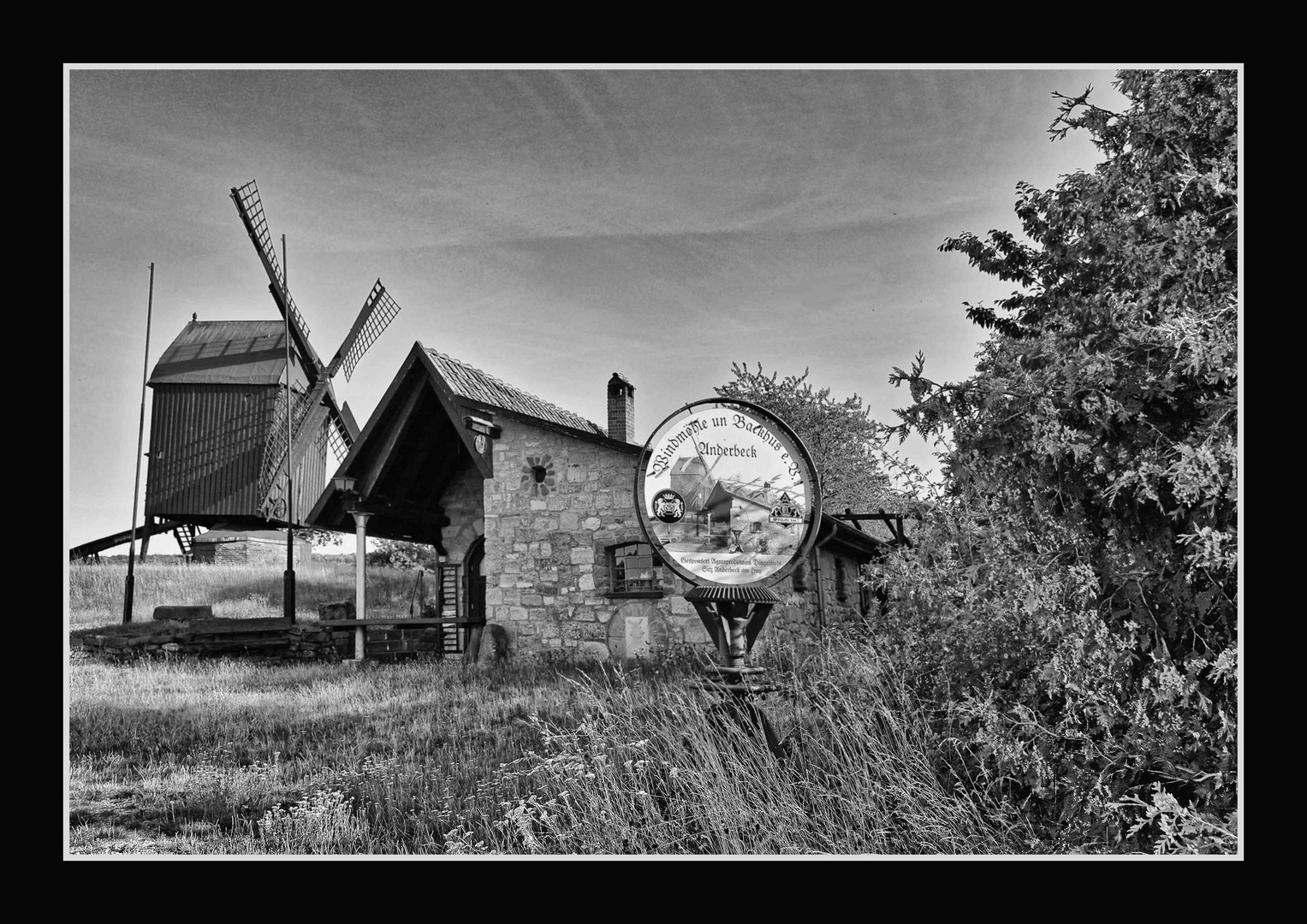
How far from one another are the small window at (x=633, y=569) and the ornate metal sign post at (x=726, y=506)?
5.44 metres

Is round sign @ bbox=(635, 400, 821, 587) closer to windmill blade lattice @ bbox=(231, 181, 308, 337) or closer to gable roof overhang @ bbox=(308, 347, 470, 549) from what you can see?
windmill blade lattice @ bbox=(231, 181, 308, 337)

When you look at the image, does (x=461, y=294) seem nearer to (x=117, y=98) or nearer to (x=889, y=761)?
(x=117, y=98)

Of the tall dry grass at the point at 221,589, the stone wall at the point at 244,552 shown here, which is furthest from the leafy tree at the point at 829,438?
the stone wall at the point at 244,552

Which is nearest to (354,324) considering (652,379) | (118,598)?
(118,598)

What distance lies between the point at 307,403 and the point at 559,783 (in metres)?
11.1

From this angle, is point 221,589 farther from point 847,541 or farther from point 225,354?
point 847,541

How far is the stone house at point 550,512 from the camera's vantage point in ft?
32.2

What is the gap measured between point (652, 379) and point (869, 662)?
111 inches

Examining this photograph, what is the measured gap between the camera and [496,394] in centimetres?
1125

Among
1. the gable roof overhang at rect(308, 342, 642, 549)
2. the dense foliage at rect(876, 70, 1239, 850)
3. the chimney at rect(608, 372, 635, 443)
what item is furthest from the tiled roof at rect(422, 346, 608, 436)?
the dense foliage at rect(876, 70, 1239, 850)

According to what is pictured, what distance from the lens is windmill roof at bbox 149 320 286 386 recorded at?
8.01 m

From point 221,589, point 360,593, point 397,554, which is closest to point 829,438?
point 360,593

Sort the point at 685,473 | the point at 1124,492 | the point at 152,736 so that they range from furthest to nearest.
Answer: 1. the point at 152,736
2. the point at 685,473
3. the point at 1124,492

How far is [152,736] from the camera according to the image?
593 centimetres
